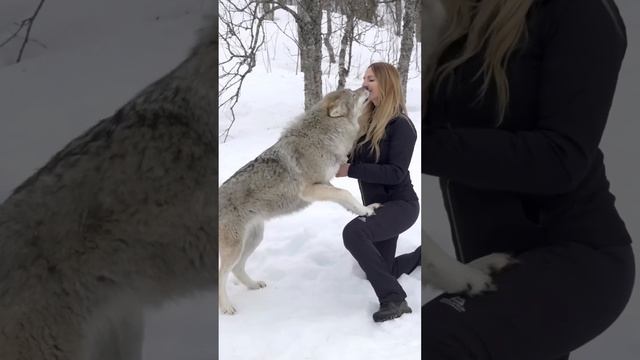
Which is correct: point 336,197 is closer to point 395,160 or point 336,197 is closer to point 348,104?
point 395,160

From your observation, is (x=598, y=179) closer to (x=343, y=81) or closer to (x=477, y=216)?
(x=477, y=216)

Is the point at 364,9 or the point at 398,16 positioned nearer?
the point at 364,9

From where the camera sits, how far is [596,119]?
117 centimetres

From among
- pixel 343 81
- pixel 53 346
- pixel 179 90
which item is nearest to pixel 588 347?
pixel 179 90

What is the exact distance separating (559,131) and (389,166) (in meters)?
2.34

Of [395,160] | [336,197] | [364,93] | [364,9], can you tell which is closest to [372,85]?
[364,93]

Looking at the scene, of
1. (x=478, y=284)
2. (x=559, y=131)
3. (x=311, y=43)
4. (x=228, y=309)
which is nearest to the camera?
(x=559, y=131)

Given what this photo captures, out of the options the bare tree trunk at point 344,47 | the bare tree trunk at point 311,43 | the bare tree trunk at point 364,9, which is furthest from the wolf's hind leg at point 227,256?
the bare tree trunk at point 364,9

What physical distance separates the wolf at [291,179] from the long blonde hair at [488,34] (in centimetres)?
234

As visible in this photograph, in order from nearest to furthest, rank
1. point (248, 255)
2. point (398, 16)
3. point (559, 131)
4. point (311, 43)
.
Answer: point (559, 131) → point (248, 255) → point (311, 43) → point (398, 16)

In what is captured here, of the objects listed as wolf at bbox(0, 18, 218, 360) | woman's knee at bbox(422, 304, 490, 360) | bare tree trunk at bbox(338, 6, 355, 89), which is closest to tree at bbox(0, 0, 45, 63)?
wolf at bbox(0, 18, 218, 360)

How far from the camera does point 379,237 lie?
3611mm

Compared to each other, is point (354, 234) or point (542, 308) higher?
point (542, 308)

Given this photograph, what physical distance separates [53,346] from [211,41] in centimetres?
84
